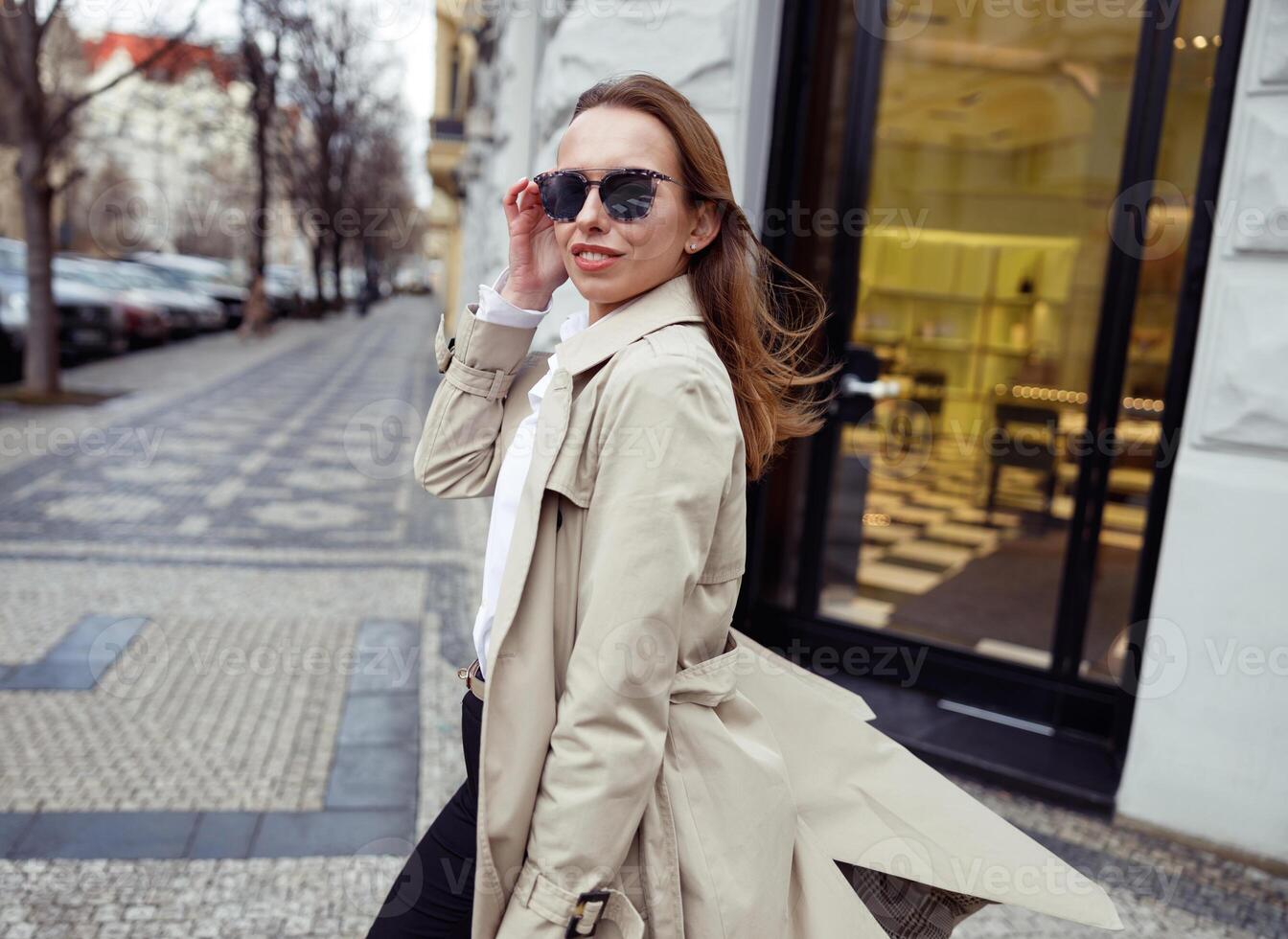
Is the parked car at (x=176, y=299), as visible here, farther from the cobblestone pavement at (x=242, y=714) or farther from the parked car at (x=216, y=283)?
the cobblestone pavement at (x=242, y=714)

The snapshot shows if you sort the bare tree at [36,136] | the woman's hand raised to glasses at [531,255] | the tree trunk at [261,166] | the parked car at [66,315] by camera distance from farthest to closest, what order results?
the tree trunk at [261,166], the parked car at [66,315], the bare tree at [36,136], the woman's hand raised to glasses at [531,255]

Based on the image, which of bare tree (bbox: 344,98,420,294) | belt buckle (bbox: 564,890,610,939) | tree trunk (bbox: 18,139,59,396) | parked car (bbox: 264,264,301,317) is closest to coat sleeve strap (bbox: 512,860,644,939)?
belt buckle (bbox: 564,890,610,939)

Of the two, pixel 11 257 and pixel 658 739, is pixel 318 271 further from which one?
pixel 658 739

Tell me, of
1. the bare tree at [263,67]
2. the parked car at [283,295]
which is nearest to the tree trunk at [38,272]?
the bare tree at [263,67]

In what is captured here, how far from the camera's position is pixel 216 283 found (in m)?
27.5

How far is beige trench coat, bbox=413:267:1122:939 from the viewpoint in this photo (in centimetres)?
127

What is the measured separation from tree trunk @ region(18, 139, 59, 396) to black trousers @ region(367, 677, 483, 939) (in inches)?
458

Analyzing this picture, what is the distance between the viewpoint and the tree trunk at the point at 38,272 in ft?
36.1

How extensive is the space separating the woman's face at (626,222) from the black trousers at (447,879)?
25.7 inches

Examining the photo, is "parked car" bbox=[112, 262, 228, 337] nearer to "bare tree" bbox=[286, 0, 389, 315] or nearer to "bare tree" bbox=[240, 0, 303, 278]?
"bare tree" bbox=[240, 0, 303, 278]

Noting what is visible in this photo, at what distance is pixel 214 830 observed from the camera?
3039 millimetres

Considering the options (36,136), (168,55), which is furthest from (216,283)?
(36,136)

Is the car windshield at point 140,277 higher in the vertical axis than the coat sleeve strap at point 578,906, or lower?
higher

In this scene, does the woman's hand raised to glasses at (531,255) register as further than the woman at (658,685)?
Yes
